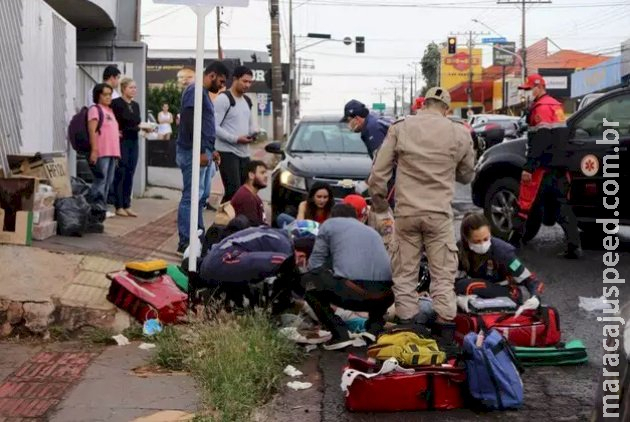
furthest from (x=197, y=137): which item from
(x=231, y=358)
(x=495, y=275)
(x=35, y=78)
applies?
(x=35, y=78)

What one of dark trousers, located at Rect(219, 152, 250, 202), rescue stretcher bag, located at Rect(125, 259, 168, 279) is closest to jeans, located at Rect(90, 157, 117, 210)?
dark trousers, located at Rect(219, 152, 250, 202)

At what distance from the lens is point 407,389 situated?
513 cm

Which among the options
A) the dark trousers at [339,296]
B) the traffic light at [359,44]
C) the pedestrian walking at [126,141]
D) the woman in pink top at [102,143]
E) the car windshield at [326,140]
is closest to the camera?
the dark trousers at [339,296]

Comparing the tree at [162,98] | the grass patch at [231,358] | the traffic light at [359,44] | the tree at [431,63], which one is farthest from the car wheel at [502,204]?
the tree at [431,63]

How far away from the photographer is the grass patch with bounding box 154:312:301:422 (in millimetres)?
5098

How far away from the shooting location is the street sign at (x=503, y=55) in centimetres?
8619

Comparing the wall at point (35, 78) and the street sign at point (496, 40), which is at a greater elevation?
the street sign at point (496, 40)

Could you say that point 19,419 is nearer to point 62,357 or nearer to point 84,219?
point 62,357

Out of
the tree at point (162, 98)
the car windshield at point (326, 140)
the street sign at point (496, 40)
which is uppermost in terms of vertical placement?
the street sign at point (496, 40)

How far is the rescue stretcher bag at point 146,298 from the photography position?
6809 mm

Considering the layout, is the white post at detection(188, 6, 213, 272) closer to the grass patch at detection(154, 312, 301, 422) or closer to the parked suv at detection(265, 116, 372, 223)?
the grass patch at detection(154, 312, 301, 422)

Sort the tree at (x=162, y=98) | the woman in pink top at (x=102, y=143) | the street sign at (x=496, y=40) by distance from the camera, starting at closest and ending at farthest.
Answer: the woman in pink top at (x=102, y=143) < the tree at (x=162, y=98) < the street sign at (x=496, y=40)

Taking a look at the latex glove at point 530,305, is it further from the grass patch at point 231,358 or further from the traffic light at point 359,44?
the traffic light at point 359,44

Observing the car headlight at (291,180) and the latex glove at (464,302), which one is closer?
the latex glove at (464,302)
